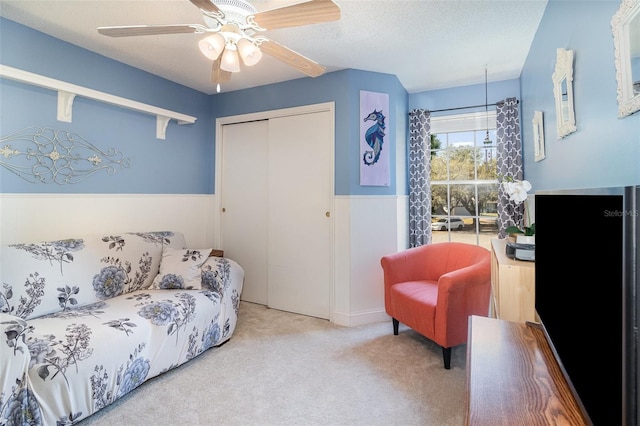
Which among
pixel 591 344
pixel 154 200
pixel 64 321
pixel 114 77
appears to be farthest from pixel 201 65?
pixel 591 344

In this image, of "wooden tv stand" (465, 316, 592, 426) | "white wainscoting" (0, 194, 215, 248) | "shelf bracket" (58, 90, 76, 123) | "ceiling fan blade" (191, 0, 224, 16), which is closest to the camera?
"wooden tv stand" (465, 316, 592, 426)

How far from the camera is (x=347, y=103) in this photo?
292 cm

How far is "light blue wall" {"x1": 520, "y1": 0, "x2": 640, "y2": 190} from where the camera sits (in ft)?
3.41

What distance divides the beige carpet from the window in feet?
4.65

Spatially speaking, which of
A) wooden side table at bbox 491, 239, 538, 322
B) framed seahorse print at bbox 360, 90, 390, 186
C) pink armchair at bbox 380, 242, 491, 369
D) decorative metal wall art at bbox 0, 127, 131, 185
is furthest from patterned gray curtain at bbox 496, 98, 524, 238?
decorative metal wall art at bbox 0, 127, 131, 185

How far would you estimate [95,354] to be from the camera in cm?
159

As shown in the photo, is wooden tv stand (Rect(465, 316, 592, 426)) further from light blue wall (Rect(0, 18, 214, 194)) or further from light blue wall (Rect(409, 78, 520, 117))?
light blue wall (Rect(0, 18, 214, 194))

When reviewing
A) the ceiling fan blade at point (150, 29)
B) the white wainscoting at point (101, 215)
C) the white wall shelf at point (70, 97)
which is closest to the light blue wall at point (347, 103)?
the white wall shelf at point (70, 97)

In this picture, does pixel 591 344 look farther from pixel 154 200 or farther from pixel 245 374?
pixel 154 200

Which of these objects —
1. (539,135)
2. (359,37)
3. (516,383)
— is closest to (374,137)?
(359,37)

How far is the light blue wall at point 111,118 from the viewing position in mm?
2156

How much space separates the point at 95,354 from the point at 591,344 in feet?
6.86

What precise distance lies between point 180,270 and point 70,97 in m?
1.63

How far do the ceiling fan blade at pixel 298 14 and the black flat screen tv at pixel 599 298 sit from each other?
122 cm
